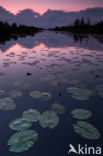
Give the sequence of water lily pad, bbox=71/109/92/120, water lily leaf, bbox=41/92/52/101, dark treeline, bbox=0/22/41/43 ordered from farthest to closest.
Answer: dark treeline, bbox=0/22/41/43 < water lily leaf, bbox=41/92/52/101 < water lily pad, bbox=71/109/92/120

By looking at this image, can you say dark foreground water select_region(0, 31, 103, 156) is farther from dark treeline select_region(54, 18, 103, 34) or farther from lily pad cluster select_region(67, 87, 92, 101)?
dark treeline select_region(54, 18, 103, 34)

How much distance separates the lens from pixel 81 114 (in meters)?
2.45

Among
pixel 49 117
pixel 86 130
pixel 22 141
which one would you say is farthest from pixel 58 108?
pixel 22 141

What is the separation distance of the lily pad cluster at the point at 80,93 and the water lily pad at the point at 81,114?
52 centimetres

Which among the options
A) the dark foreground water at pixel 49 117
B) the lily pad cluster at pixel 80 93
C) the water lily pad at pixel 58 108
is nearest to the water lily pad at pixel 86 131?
the dark foreground water at pixel 49 117

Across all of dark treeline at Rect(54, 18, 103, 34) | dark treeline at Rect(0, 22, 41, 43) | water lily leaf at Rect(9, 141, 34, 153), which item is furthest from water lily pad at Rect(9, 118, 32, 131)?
dark treeline at Rect(54, 18, 103, 34)

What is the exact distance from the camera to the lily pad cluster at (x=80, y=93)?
3.12m

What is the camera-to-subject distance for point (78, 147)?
72.2 inches

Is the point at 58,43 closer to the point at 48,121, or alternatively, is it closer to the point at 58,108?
the point at 58,108

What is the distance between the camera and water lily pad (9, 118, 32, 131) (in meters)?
2.04

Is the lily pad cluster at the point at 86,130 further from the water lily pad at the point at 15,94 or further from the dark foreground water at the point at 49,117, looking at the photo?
the water lily pad at the point at 15,94

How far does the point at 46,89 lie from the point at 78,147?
80.0 inches

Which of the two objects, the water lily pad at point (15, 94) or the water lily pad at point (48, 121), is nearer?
the water lily pad at point (48, 121)

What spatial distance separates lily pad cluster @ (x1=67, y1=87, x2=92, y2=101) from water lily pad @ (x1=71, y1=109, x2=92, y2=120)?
1.72 feet
